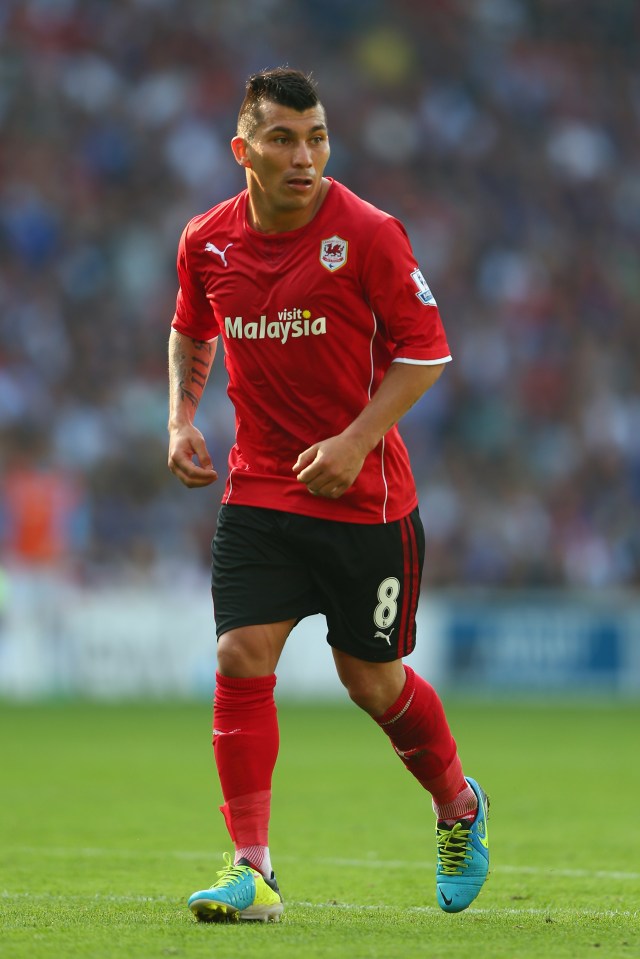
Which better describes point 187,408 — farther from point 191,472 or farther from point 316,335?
point 316,335

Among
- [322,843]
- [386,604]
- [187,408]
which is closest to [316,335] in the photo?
[187,408]

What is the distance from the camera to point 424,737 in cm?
495

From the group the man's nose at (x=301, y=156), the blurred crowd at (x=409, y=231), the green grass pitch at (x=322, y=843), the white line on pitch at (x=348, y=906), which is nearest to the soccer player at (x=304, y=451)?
the man's nose at (x=301, y=156)

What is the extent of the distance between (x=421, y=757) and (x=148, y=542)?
43.8ft

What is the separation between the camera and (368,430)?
4.54m

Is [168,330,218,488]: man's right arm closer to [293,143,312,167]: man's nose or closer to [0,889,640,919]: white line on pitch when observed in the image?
[293,143,312,167]: man's nose

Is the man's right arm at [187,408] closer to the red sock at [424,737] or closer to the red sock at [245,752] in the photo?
the red sock at [245,752]

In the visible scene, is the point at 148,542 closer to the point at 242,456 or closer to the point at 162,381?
the point at 162,381

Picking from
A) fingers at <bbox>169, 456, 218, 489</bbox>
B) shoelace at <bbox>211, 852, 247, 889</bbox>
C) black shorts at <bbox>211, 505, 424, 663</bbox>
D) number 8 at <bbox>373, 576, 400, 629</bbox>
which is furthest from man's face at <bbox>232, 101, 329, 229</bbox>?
shoelace at <bbox>211, 852, 247, 889</bbox>

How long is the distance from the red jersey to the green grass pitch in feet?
3.88

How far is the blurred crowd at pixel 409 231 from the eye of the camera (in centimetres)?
1862

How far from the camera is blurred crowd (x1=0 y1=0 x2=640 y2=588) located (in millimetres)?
18625

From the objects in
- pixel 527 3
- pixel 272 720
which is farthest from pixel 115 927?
pixel 527 3

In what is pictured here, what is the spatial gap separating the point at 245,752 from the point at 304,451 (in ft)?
2.75
